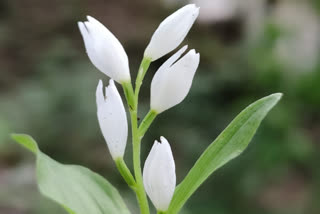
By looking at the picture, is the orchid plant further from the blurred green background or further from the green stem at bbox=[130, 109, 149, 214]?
the blurred green background

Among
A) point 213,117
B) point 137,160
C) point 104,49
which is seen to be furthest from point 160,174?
point 213,117

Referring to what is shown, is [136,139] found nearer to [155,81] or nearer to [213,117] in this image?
[155,81]

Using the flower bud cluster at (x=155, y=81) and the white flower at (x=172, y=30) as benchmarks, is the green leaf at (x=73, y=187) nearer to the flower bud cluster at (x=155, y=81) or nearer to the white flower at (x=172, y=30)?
the flower bud cluster at (x=155, y=81)

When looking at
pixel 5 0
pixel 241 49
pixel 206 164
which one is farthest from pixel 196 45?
pixel 206 164

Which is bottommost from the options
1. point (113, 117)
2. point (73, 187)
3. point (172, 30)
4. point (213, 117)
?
point (213, 117)

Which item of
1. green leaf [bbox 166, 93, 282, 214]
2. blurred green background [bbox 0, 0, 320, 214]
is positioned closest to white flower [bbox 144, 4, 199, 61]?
green leaf [bbox 166, 93, 282, 214]

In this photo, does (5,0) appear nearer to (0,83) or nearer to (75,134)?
(0,83)
